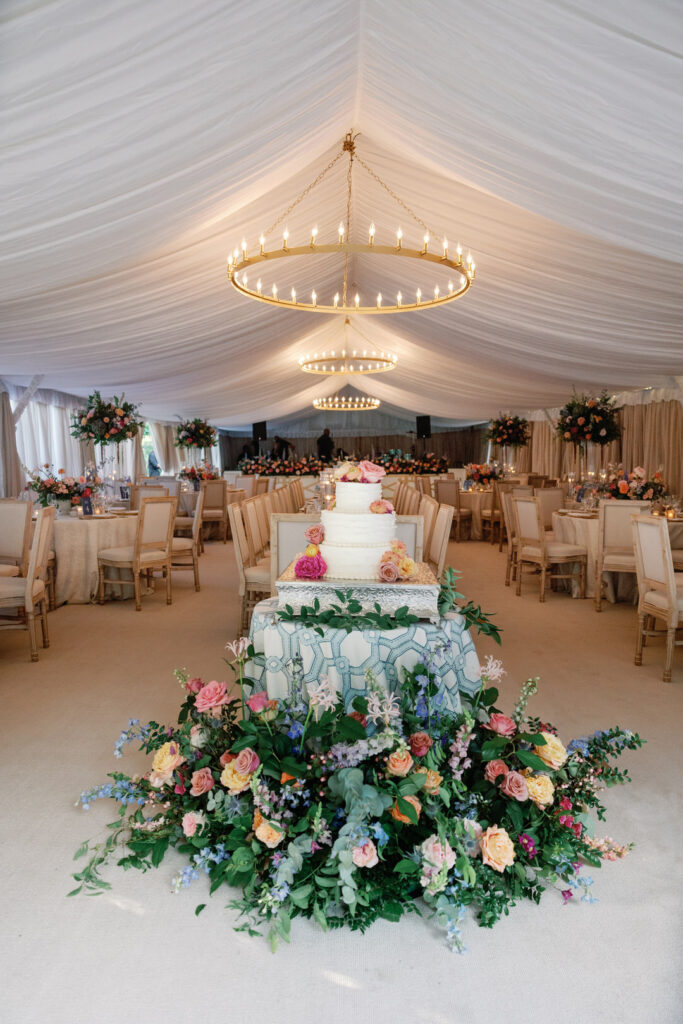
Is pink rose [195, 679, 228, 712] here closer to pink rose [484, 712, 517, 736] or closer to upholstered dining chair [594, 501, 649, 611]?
pink rose [484, 712, 517, 736]

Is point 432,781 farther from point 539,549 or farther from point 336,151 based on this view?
point 539,549

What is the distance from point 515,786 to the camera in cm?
217

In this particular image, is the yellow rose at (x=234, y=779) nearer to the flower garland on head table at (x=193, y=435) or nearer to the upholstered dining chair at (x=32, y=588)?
the upholstered dining chair at (x=32, y=588)

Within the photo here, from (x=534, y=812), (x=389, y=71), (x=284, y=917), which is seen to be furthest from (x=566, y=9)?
(x=284, y=917)

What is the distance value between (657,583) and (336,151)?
393 centimetres

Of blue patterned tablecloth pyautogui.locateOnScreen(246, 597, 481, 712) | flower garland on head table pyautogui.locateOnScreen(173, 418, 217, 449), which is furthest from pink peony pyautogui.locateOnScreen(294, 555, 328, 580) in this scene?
flower garland on head table pyautogui.locateOnScreen(173, 418, 217, 449)

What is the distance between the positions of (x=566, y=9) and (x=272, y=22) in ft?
3.85

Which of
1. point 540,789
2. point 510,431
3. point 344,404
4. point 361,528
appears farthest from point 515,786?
point 344,404

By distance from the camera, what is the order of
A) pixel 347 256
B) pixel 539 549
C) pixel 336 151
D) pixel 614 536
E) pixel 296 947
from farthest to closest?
pixel 539 549
pixel 614 536
pixel 347 256
pixel 336 151
pixel 296 947

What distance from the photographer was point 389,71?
3.50 m

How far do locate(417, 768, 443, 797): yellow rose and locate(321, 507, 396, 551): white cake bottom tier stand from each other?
1.02 meters

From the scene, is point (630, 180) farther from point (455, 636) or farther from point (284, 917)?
point (284, 917)

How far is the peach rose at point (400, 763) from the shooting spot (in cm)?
214

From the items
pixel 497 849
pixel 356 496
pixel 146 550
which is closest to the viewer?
pixel 497 849
